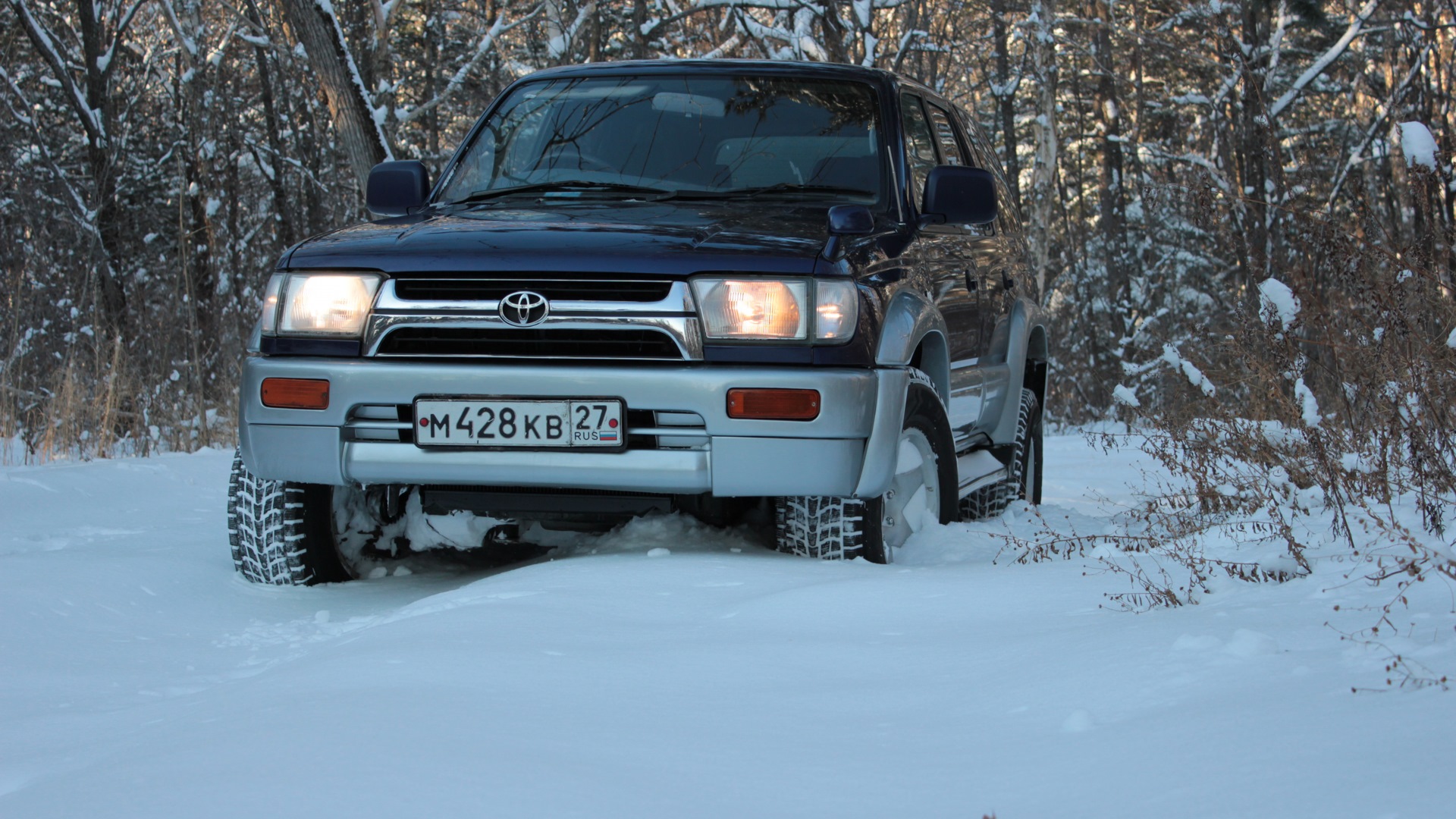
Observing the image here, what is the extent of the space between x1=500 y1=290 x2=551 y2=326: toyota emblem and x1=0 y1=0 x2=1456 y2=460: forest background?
85.1 inches

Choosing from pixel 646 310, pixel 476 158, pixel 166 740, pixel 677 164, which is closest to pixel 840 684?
pixel 166 740

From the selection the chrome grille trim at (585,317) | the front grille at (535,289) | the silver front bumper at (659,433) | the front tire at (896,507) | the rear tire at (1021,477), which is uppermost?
the front grille at (535,289)

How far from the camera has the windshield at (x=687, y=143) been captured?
176 inches

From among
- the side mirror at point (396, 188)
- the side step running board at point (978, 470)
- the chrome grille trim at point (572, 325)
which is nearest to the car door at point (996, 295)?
the side step running board at point (978, 470)

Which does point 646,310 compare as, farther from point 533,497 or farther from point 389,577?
point 389,577

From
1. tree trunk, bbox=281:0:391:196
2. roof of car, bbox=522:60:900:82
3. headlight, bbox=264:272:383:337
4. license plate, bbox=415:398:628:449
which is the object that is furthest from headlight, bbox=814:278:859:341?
tree trunk, bbox=281:0:391:196

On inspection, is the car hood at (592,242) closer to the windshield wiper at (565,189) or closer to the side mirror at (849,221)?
the side mirror at (849,221)

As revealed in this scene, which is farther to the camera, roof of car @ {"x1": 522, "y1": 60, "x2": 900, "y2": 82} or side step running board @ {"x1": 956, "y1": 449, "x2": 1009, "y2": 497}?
roof of car @ {"x1": 522, "y1": 60, "x2": 900, "y2": 82}

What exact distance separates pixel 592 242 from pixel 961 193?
4.71 ft

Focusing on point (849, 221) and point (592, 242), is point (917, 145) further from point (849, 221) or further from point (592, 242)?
point (592, 242)

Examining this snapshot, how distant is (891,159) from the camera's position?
4.61m

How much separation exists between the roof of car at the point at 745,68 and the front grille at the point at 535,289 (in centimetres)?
158

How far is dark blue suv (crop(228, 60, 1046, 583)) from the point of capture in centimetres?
356

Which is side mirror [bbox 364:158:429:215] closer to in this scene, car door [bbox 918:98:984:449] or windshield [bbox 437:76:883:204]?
windshield [bbox 437:76:883:204]
